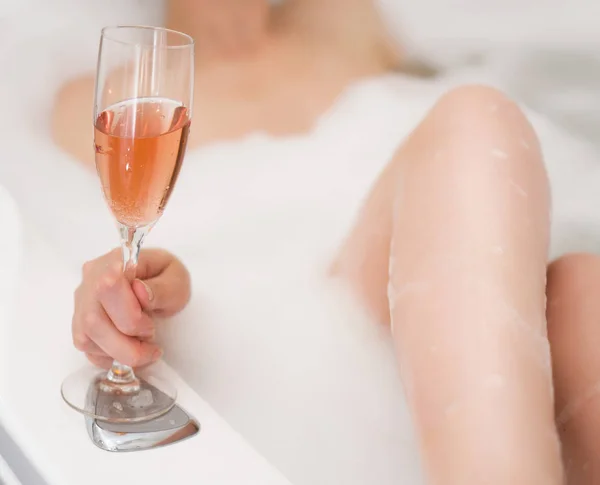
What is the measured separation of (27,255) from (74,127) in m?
0.39

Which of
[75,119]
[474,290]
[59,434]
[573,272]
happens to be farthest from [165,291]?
[75,119]

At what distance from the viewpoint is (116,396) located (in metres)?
0.63

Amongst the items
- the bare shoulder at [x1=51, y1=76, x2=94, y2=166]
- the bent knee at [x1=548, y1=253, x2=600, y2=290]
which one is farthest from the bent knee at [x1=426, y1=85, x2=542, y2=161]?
the bare shoulder at [x1=51, y1=76, x2=94, y2=166]

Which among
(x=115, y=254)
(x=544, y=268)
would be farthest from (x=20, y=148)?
(x=544, y=268)

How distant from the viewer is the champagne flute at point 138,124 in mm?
542

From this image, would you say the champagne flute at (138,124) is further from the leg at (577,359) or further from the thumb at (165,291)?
the leg at (577,359)

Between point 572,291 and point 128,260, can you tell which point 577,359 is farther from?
point 128,260

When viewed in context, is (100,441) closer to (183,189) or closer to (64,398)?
(64,398)

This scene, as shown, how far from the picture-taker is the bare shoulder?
3.59ft

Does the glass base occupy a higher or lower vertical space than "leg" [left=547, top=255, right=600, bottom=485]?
lower

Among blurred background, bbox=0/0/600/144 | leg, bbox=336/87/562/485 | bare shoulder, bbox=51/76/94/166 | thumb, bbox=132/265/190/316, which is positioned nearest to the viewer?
leg, bbox=336/87/562/485

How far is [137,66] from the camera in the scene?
563 millimetres

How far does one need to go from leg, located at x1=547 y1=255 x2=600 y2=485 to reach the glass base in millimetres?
329

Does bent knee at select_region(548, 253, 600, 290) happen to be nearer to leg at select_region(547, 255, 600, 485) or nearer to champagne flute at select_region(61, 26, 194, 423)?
leg at select_region(547, 255, 600, 485)
